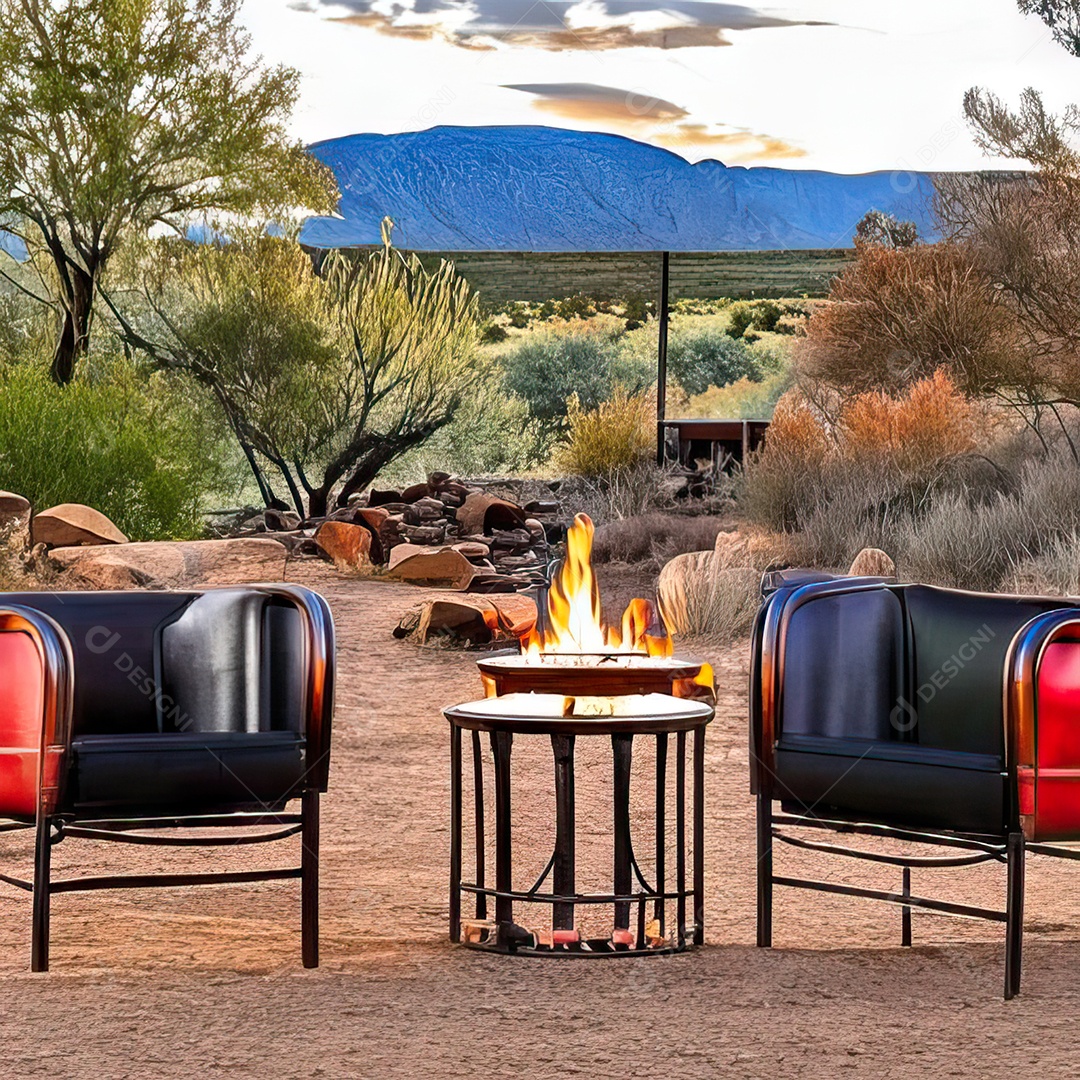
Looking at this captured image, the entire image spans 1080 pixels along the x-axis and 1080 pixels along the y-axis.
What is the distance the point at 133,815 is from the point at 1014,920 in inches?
63.2


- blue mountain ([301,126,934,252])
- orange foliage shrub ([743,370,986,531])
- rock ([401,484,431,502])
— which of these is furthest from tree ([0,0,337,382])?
blue mountain ([301,126,934,252])


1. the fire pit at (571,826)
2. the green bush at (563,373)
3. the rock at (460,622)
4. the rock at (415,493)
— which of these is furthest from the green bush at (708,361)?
the fire pit at (571,826)

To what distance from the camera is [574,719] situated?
2959mm

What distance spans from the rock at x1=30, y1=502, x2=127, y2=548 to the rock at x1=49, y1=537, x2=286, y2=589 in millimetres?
164

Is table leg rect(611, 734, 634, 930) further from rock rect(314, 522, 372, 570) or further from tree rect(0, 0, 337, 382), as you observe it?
tree rect(0, 0, 337, 382)

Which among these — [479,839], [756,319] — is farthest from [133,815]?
[756,319]

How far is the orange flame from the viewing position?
10.7 ft

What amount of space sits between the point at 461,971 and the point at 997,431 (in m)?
8.83

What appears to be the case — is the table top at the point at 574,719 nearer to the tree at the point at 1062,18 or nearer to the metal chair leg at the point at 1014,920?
the metal chair leg at the point at 1014,920

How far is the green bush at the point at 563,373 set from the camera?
2466 cm

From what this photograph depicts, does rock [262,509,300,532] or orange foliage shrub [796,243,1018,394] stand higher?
orange foliage shrub [796,243,1018,394]

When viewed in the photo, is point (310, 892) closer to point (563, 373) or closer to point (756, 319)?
point (563, 373)

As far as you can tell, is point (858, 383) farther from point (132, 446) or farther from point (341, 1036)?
point (341, 1036)

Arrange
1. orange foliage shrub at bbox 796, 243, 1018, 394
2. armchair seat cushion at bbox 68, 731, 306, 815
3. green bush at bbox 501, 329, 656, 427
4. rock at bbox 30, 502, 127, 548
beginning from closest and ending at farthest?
armchair seat cushion at bbox 68, 731, 306, 815 → rock at bbox 30, 502, 127, 548 → orange foliage shrub at bbox 796, 243, 1018, 394 → green bush at bbox 501, 329, 656, 427
